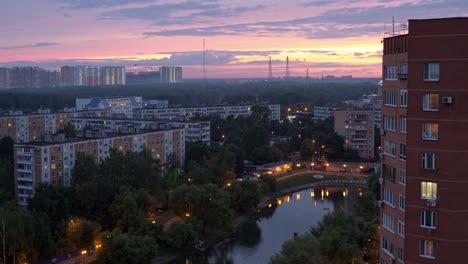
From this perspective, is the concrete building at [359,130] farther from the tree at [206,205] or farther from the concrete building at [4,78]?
the concrete building at [4,78]

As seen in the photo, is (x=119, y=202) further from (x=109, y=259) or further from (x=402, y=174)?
(x=402, y=174)

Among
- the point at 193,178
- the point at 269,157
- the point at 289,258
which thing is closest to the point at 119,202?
the point at 193,178

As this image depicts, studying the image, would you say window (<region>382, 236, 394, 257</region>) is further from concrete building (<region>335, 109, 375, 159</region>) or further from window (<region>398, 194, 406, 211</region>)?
concrete building (<region>335, 109, 375, 159</region>)

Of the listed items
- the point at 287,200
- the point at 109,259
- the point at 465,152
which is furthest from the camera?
the point at 287,200

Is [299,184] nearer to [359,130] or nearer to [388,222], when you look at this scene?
[359,130]

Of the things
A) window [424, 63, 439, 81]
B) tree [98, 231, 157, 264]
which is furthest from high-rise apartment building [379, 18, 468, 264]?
tree [98, 231, 157, 264]

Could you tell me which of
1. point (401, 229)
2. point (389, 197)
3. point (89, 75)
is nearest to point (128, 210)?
point (389, 197)

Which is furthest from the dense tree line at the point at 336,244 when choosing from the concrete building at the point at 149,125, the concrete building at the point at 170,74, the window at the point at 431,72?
the concrete building at the point at 170,74
